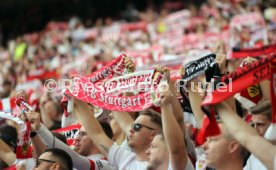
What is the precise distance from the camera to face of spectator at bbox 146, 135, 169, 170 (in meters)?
6.68

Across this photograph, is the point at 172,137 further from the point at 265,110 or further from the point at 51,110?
the point at 51,110

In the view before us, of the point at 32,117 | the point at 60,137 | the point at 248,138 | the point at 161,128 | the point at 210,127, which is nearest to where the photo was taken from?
the point at 248,138

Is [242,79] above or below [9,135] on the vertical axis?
above

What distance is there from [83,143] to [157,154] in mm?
1502

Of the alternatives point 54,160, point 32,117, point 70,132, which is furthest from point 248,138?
point 70,132

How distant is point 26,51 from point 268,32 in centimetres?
843

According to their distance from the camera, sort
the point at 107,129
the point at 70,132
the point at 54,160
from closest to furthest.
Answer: the point at 54,160 < the point at 107,129 < the point at 70,132

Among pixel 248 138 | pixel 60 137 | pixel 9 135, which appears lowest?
pixel 9 135

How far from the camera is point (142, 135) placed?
7.14 metres

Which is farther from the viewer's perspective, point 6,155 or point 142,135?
point 6,155

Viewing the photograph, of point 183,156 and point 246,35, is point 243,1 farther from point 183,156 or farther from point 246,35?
point 183,156

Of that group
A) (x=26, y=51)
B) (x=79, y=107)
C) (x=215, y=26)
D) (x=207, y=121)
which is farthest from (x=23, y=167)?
(x=26, y=51)

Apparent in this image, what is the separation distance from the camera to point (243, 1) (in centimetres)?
1608

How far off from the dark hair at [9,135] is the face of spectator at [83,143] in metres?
1.08
